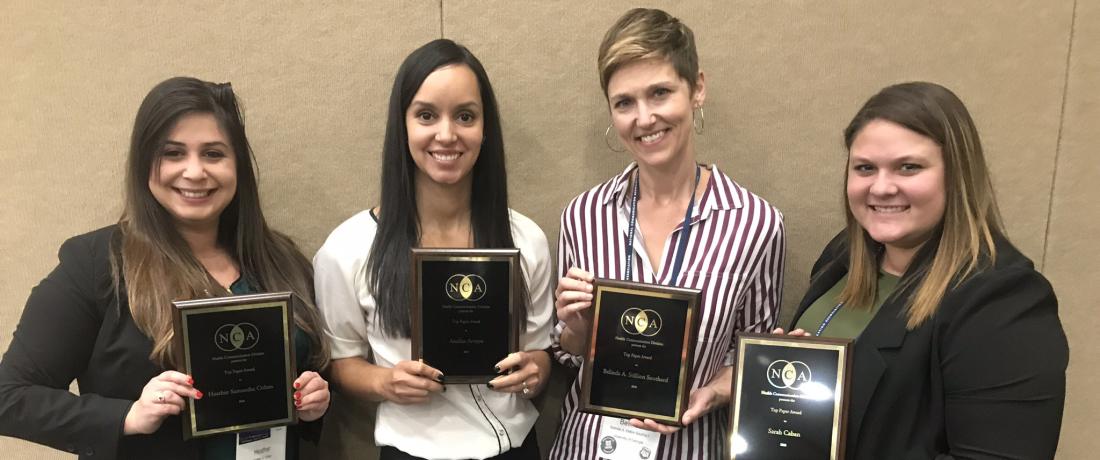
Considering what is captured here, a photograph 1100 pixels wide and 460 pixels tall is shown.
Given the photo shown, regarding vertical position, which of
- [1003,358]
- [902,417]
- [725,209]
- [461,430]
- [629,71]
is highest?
[629,71]

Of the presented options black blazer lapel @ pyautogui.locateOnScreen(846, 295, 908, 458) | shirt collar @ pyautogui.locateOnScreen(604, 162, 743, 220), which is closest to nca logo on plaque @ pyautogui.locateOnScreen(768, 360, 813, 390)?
black blazer lapel @ pyautogui.locateOnScreen(846, 295, 908, 458)

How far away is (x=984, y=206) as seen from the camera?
5.25ft

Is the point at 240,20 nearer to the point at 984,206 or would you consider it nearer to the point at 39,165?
the point at 39,165

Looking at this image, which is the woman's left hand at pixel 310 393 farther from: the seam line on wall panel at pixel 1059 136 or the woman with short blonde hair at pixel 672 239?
Answer: the seam line on wall panel at pixel 1059 136

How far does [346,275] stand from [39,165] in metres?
1.30

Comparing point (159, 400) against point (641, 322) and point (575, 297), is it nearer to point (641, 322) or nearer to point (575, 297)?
point (575, 297)

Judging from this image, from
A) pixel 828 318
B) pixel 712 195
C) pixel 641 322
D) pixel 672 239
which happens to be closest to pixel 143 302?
pixel 641 322

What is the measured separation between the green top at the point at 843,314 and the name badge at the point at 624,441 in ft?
1.76

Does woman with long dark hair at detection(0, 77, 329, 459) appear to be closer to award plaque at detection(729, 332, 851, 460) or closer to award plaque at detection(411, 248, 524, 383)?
award plaque at detection(411, 248, 524, 383)

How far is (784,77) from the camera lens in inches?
97.9

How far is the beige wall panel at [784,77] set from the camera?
95.9 inches

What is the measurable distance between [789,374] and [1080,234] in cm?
182

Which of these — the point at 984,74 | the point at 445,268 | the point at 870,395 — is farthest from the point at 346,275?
the point at 984,74

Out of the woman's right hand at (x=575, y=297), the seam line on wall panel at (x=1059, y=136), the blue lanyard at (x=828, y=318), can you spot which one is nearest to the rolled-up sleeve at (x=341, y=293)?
the woman's right hand at (x=575, y=297)
